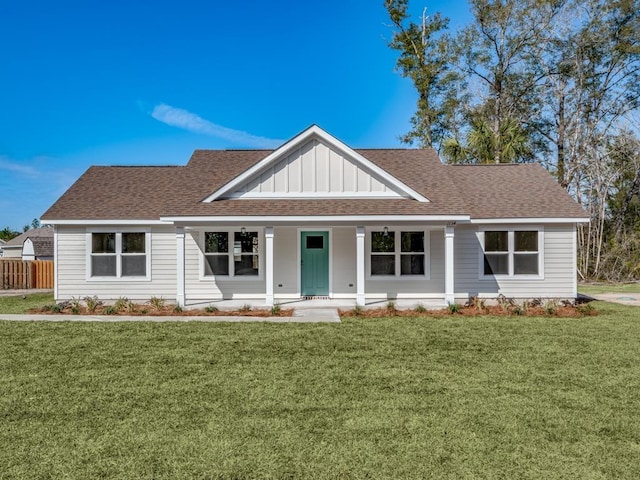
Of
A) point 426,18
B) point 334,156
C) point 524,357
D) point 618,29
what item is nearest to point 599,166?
point 618,29

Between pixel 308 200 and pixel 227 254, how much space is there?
129 inches

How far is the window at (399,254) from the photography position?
1380 cm

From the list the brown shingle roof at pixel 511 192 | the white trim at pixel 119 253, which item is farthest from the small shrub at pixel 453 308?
the white trim at pixel 119 253

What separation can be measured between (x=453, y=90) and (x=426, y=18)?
16.8ft

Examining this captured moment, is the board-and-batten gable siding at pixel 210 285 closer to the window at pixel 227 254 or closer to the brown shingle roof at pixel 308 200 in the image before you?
the window at pixel 227 254

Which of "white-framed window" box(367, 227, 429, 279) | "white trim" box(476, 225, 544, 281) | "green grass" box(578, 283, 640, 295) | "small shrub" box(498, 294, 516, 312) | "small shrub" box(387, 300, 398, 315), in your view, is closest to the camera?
"small shrub" box(387, 300, 398, 315)

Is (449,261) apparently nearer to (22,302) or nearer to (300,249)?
(300,249)

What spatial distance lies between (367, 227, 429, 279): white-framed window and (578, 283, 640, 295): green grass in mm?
8692

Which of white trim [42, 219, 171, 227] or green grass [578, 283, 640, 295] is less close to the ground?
white trim [42, 219, 171, 227]

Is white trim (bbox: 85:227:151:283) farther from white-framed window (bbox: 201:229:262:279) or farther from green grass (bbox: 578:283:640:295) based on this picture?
green grass (bbox: 578:283:640:295)

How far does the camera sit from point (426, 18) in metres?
28.1

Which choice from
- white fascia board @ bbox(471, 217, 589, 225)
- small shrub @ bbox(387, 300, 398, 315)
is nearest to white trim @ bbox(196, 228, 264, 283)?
small shrub @ bbox(387, 300, 398, 315)

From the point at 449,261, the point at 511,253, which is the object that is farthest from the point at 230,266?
the point at 511,253

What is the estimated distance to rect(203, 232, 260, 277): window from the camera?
13.8 metres
